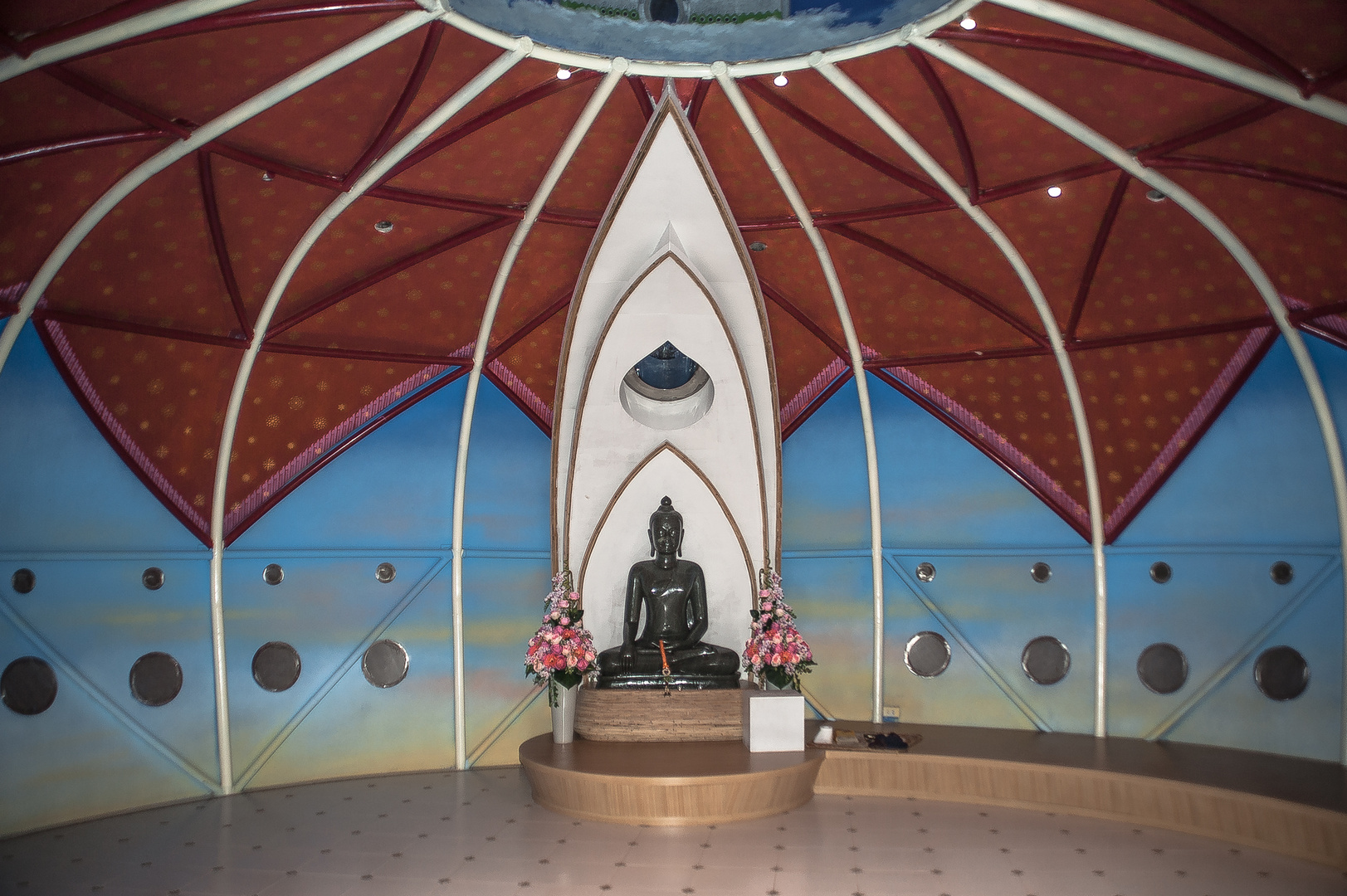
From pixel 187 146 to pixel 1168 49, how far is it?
9439 millimetres

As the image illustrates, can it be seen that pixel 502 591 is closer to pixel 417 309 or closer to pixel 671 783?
pixel 417 309

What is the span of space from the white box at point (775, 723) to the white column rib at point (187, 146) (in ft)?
27.4

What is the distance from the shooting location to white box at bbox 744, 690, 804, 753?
11.8 meters


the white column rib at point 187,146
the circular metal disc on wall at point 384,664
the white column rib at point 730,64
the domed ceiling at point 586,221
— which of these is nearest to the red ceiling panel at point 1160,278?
the domed ceiling at point 586,221

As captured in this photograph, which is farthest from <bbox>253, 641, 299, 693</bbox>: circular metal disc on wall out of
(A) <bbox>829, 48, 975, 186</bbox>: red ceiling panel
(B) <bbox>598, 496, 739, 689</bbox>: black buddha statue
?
(A) <bbox>829, 48, 975, 186</bbox>: red ceiling panel

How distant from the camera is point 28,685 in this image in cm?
1145

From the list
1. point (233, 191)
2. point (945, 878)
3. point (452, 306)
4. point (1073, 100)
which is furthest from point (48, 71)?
point (945, 878)

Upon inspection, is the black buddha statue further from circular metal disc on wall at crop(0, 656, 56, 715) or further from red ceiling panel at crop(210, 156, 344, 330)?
circular metal disc on wall at crop(0, 656, 56, 715)

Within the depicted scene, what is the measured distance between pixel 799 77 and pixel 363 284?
20.5 feet

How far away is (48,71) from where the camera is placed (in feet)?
27.4

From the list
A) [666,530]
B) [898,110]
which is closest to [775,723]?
[666,530]

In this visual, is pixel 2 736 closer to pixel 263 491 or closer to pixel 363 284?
pixel 263 491

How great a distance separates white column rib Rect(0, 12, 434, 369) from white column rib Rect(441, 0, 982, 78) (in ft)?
1.94

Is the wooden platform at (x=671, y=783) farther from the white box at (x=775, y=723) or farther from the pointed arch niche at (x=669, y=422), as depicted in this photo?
the pointed arch niche at (x=669, y=422)
